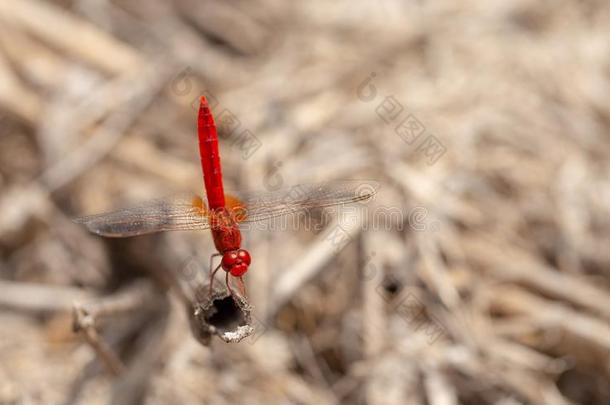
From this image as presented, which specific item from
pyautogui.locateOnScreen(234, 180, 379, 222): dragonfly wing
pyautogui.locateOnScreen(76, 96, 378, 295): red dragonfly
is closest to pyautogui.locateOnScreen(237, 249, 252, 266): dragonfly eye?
pyautogui.locateOnScreen(76, 96, 378, 295): red dragonfly

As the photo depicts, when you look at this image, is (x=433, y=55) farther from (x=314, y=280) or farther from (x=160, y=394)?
(x=160, y=394)

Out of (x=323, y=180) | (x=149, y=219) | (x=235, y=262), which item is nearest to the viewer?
(x=235, y=262)

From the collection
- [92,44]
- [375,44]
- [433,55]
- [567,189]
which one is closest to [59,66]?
[92,44]

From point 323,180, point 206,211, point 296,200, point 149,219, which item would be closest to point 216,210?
point 206,211

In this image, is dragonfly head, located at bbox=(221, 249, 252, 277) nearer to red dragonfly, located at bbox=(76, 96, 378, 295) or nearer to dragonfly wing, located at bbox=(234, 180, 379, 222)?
red dragonfly, located at bbox=(76, 96, 378, 295)

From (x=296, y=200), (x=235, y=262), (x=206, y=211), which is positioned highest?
(x=206, y=211)

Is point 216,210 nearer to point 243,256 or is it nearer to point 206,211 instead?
point 206,211

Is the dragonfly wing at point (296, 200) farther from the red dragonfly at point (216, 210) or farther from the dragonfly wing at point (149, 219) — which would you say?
the dragonfly wing at point (149, 219)
